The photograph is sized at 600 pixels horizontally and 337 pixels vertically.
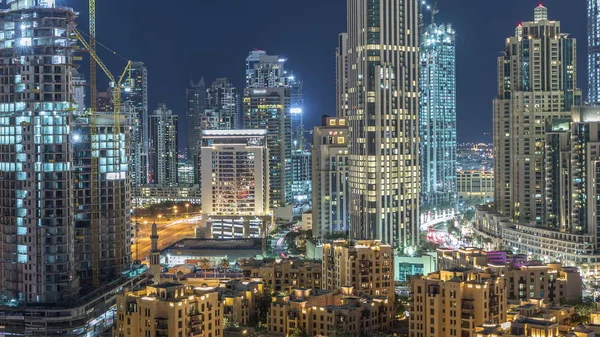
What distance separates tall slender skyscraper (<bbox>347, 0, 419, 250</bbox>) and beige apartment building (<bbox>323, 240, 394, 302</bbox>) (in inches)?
320

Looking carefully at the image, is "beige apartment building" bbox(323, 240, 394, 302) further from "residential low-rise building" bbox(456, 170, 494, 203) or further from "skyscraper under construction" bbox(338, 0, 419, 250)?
"residential low-rise building" bbox(456, 170, 494, 203)

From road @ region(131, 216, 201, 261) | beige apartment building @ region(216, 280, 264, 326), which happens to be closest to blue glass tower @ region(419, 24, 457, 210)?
road @ region(131, 216, 201, 261)

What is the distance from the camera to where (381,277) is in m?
A: 24.0

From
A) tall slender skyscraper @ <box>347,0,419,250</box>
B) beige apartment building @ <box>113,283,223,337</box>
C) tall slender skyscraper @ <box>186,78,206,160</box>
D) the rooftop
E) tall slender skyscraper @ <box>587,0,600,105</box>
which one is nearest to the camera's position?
beige apartment building @ <box>113,283,223,337</box>

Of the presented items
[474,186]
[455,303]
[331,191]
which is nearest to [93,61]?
[331,191]

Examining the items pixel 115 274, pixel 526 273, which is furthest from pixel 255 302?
pixel 526 273

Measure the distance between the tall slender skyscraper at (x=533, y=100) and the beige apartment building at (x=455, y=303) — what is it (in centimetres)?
2022

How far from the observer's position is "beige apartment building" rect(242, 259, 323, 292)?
→ 2505 centimetres

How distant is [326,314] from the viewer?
66.1ft

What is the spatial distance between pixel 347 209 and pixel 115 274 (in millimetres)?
13613

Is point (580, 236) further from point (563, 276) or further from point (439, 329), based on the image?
point (439, 329)

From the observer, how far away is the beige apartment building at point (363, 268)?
936 inches

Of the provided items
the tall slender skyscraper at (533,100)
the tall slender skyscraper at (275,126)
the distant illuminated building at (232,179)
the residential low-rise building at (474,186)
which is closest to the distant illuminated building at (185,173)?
the tall slender skyscraper at (275,126)

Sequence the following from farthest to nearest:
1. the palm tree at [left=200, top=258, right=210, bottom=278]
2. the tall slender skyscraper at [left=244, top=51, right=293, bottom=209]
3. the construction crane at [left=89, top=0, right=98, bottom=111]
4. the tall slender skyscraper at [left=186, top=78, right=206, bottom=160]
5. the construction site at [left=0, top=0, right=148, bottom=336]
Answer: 1. the tall slender skyscraper at [left=186, top=78, right=206, bottom=160]
2. the tall slender skyscraper at [left=244, top=51, right=293, bottom=209]
3. the construction crane at [left=89, top=0, right=98, bottom=111]
4. the palm tree at [left=200, top=258, right=210, bottom=278]
5. the construction site at [left=0, top=0, right=148, bottom=336]
